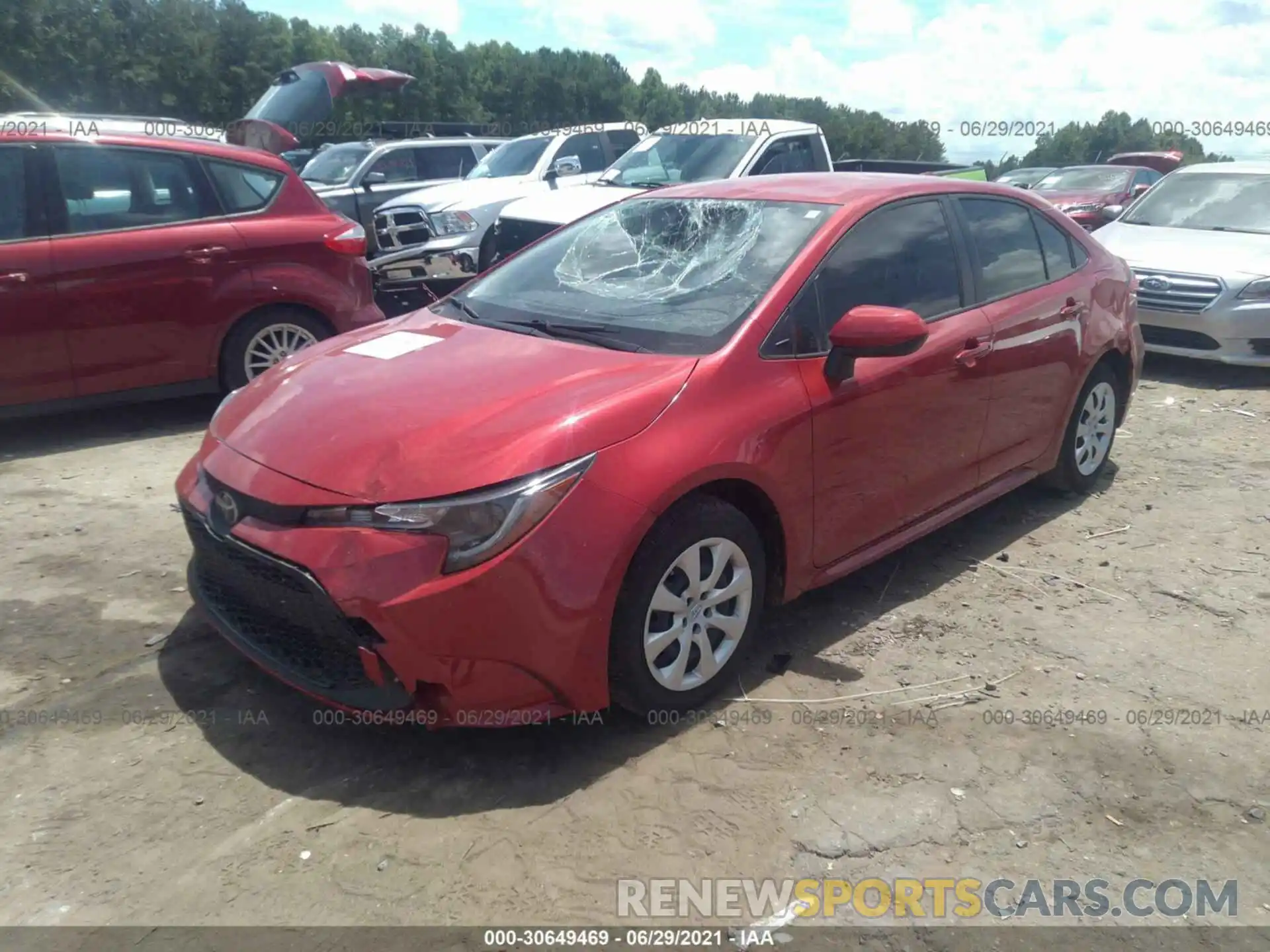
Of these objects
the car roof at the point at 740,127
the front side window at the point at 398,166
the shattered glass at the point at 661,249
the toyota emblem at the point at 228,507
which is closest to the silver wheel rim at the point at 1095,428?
the shattered glass at the point at 661,249

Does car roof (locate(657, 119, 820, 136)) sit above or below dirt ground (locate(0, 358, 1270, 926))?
above

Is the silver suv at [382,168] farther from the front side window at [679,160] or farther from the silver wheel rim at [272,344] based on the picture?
the silver wheel rim at [272,344]

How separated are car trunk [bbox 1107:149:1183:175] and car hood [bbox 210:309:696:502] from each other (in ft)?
68.9

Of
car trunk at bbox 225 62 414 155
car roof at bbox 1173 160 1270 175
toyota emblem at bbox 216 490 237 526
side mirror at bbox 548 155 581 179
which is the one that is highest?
car trunk at bbox 225 62 414 155

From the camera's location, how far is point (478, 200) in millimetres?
9961

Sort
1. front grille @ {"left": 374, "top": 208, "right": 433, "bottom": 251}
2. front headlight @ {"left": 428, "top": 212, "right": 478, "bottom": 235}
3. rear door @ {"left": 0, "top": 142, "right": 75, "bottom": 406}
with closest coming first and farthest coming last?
rear door @ {"left": 0, "top": 142, "right": 75, "bottom": 406}, front grille @ {"left": 374, "top": 208, "right": 433, "bottom": 251}, front headlight @ {"left": 428, "top": 212, "right": 478, "bottom": 235}

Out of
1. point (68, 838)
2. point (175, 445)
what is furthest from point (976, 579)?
point (175, 445)

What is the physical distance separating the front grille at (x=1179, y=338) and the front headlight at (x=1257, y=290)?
391mm

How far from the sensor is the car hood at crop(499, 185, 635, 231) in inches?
327

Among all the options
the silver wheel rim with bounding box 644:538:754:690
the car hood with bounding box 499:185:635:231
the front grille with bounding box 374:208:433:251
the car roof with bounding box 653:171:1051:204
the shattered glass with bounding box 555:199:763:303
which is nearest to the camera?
the silver wheel rim with bounding box 644:538:754:690

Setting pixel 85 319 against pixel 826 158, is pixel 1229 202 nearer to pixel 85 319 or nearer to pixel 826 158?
pixel 826 158

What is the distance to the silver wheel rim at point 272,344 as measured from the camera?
616cm

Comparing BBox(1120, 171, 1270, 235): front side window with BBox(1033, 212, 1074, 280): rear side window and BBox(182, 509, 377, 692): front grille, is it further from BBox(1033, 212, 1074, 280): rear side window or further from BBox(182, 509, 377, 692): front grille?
BBox(182, 509, 377, 692): front grille

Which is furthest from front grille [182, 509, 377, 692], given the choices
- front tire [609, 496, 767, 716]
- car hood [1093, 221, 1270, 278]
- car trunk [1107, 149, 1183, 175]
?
car trunk [1107, 149, 1183, 175]
